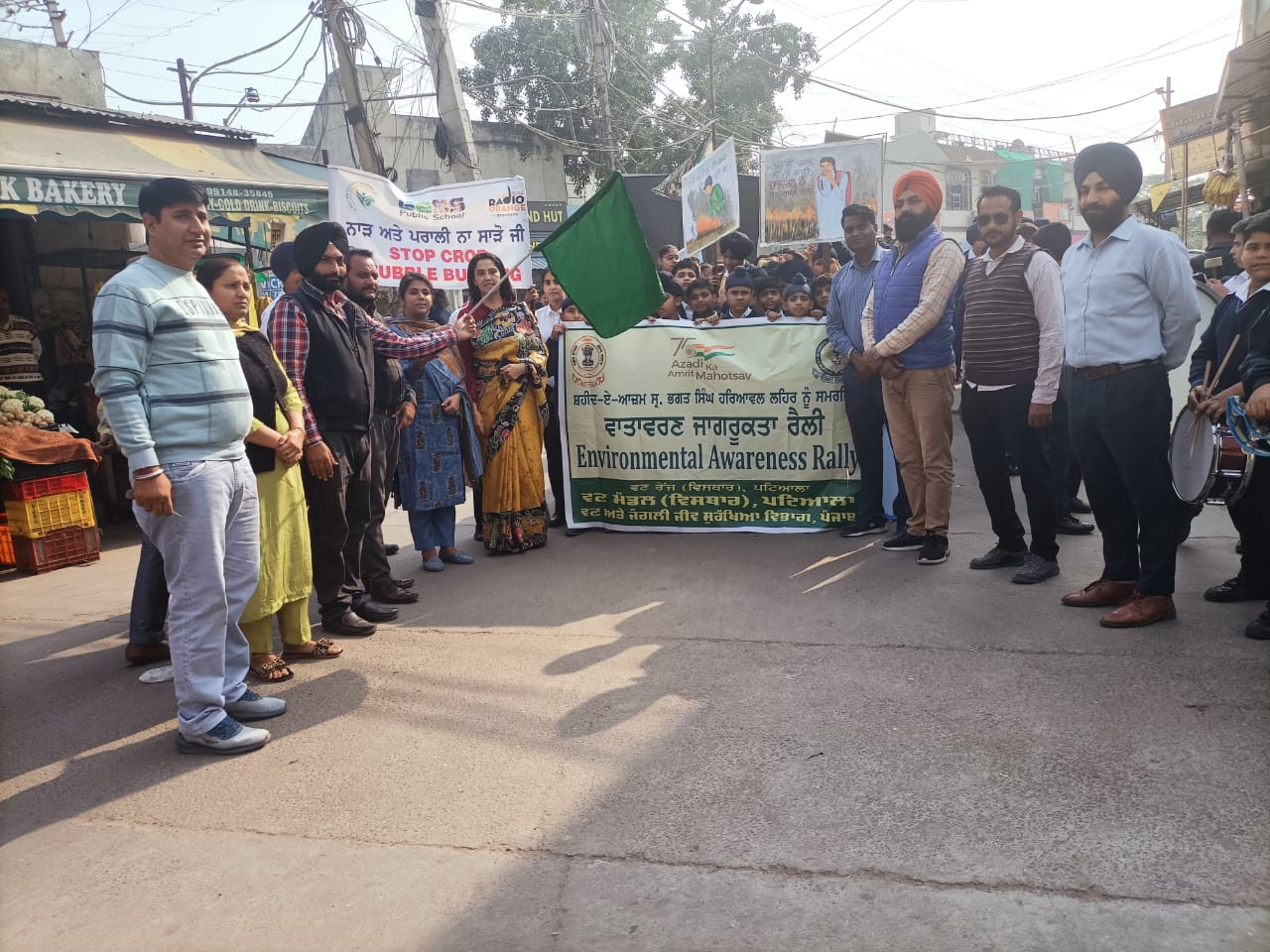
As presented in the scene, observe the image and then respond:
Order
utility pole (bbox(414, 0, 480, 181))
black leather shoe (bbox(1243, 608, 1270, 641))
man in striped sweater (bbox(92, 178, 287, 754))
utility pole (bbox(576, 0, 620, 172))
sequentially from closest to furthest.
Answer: man in striped sweater (bbox(92, 178, 287, 754)) → black leather shoe (bbox(1243, 608, 1270, 641)) → utility pole (bbox(414, 0, 480, 181)) → utility pole (bbox(576, 0, 620, 172))

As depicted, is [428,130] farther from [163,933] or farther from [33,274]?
[163,933]

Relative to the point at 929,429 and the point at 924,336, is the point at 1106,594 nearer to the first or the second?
the point at 929,429

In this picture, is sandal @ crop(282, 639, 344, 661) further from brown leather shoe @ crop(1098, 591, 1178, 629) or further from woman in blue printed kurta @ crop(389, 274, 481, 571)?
brown leather shoe @ crop(1098, 591, 1178, 629)

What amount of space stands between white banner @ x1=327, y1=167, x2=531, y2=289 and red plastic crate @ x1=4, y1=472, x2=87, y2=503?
2.71 meters

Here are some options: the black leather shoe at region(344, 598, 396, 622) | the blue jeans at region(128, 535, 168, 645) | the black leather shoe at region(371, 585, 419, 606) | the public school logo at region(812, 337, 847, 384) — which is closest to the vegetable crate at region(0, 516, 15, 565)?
the blue jeans at region(128, 535, 168, 645)

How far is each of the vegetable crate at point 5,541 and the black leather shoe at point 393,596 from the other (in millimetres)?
3348

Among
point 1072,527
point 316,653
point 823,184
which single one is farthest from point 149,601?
point 823,184

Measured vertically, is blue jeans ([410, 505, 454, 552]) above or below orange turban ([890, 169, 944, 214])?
below

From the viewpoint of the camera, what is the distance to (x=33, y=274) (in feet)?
33.9

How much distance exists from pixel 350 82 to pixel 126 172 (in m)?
3.59

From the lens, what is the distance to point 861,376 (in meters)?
5.60

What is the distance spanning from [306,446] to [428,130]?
2553 centimetres

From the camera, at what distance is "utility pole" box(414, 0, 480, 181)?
34.4 feet

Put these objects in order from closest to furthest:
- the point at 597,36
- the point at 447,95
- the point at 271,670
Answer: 1. the point at 271,670
2. the point at 447,95
3. the point at 597,36
